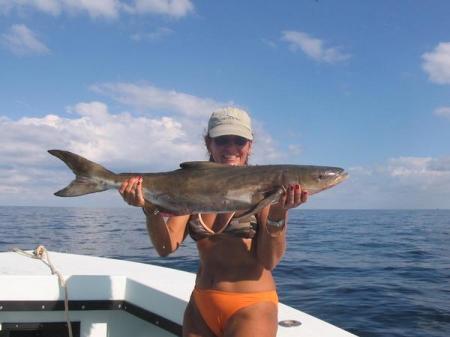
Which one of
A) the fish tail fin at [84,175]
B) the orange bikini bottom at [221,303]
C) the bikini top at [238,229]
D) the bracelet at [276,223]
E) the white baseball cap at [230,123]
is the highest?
the white baseball cap at [230,123]

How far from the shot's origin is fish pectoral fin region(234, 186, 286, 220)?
386cm

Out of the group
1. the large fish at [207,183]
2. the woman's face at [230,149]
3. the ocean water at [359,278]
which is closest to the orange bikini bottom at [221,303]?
the large fish at [207,183]

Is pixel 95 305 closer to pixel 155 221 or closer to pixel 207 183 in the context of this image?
pixel 155 221

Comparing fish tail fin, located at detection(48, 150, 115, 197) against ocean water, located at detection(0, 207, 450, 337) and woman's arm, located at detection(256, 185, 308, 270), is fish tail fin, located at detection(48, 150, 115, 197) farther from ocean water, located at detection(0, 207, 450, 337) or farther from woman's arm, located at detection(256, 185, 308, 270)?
ocean water, located at detection(0, 207, 450, 337)

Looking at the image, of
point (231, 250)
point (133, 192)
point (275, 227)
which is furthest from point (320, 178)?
point (133, 192)

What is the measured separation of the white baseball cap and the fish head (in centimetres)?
62

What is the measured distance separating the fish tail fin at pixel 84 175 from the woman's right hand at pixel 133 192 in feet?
0.52

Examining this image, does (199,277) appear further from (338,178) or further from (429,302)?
(429,302)

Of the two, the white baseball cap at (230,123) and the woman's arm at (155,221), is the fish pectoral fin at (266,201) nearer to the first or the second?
the white baseball cap at (230,123)

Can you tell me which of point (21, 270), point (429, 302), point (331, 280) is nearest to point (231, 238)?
point (21, 270)

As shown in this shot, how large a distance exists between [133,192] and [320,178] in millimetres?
1724

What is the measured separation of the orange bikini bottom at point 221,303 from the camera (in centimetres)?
389

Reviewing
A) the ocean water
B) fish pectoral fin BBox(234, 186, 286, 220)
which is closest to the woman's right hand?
fish pectoral fin BBox(234, 186, 286, 220)

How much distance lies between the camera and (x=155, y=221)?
170 inches
